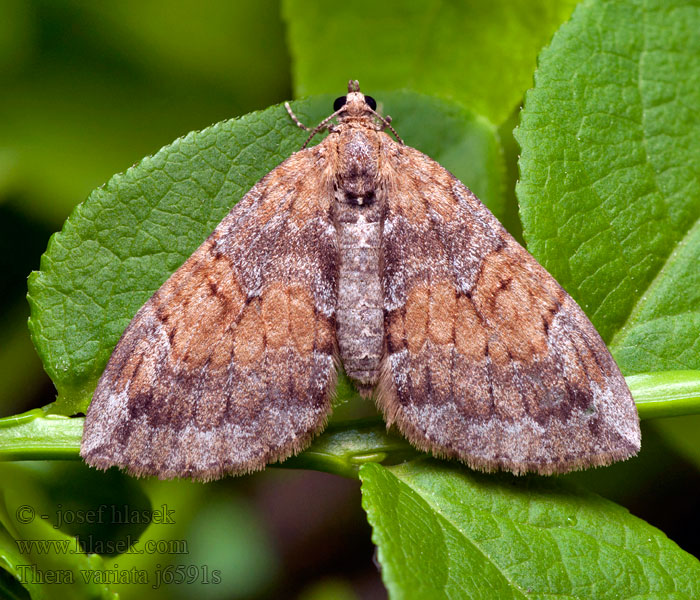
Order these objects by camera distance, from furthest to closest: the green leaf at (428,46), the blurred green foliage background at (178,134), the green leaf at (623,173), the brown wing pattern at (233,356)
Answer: the blurred green foliage background at (178,134), the green leaf at (428,46), the green leaf at (623,173), the brown wing pattern at (233,356)

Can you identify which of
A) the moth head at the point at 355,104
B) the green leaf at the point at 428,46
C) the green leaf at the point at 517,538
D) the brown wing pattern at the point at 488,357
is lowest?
the green leaf at the point at 517,538

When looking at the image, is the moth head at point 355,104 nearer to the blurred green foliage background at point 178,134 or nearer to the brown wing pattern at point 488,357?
the blurred green foliage background at point 178,134

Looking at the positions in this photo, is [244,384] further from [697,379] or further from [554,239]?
[697,379]

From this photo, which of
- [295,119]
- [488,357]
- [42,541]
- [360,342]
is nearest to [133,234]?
[295,119]

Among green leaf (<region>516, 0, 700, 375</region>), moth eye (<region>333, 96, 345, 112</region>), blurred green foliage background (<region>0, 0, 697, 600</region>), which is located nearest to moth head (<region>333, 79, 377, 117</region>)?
moth eye (<region>333, 96, 345, 112</region>)

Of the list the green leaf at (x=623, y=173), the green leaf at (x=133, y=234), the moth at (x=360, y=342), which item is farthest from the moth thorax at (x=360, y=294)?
the green leaf at (x=623, y=173)

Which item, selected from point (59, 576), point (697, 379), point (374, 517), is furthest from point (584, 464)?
point (59, 576)

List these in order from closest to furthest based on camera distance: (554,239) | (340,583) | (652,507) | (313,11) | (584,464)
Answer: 1. (584,464)
2. (554,239)
3. (313,11)
4. (652,507)
5. (340,583)

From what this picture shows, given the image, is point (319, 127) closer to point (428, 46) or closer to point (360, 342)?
point (428, 46)

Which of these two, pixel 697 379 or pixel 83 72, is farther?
pixel 83 72
